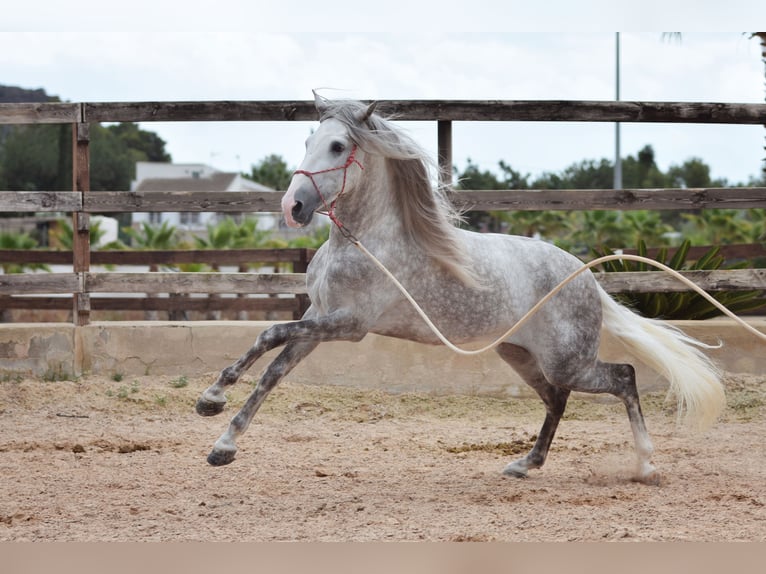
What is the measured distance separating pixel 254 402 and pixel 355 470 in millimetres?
1108

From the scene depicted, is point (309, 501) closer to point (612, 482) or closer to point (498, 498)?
point (498, 498)

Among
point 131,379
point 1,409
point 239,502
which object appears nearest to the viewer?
point 239,502

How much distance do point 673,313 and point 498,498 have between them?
3.99m

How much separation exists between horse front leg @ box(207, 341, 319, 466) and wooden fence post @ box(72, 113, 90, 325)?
3.61 meters

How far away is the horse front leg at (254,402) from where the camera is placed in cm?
Result: 409

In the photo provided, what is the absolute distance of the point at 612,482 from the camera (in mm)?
4898

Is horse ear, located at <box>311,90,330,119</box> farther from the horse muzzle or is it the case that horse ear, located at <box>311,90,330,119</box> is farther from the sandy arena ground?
the sandy arena ground

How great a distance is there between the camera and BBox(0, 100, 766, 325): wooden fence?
7199 mm

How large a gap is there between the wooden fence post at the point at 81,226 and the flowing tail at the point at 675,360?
14.2ft

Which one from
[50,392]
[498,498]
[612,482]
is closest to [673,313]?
[612,482]

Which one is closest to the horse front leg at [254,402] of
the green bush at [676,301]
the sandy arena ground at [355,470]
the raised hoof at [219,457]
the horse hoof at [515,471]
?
the raised hoof at [219,457]

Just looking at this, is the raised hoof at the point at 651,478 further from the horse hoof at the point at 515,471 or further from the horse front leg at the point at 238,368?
the horse front leg at the point at 238,368

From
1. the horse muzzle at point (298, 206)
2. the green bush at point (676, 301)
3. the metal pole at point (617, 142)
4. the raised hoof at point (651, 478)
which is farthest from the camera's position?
the metal pole at point (617, 142)

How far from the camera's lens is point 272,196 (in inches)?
282
